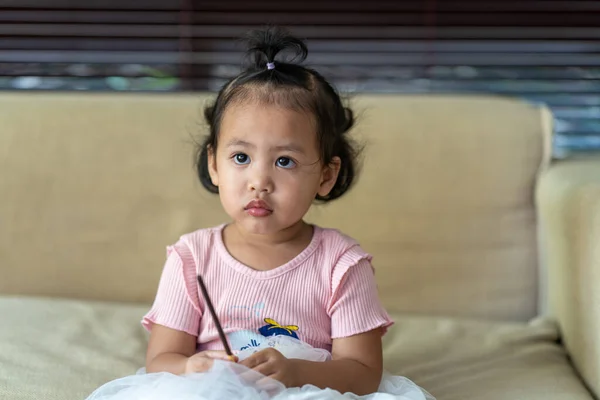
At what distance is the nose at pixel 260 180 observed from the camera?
4.03ft

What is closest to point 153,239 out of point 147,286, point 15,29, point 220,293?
point 147,286

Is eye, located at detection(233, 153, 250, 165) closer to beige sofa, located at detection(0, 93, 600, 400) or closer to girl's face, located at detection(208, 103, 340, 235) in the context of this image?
girl's face, located at detection(208, 103, 340, 235)

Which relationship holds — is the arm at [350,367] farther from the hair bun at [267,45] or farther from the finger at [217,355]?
the hair bun at [267,45]

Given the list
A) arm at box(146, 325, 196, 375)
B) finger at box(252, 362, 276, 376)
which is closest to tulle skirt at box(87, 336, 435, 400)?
finger at box(252, 362, 276, 376)

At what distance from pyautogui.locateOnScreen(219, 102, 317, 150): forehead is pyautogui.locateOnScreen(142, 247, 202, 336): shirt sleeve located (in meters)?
0.22

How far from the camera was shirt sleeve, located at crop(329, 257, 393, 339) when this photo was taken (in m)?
1.28

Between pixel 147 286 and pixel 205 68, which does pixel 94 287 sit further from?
pixel 205 68

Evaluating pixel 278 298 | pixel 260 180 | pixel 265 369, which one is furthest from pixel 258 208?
pixel 265 369

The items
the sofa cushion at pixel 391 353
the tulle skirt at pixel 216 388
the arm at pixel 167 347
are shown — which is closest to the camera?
the tulle skirt at pixel 216 388

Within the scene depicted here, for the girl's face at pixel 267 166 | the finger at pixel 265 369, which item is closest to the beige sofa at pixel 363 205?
the girl's face at pixel 267 166

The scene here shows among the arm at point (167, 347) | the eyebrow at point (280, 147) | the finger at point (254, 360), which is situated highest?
the eyebrow at point (280, 147)

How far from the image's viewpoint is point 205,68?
2324mm

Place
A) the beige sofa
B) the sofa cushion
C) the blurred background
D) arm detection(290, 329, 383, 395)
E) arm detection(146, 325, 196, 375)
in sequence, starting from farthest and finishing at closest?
the blurred background
the beige sofa
the sofa cushion
arm detection(146, 325, 196, 375)
arm detection(290, 329, 383, 395)

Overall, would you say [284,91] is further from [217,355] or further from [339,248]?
[217,355]
